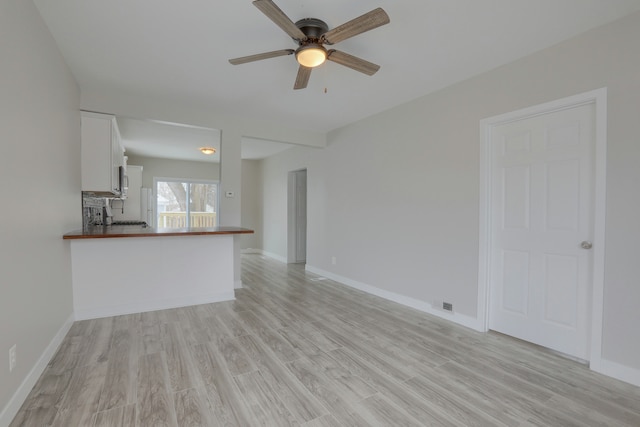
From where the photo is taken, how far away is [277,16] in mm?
1783

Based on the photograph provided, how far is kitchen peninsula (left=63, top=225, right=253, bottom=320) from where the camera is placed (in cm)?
309

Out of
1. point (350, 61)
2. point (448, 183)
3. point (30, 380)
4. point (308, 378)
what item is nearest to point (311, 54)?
point (350, 61)

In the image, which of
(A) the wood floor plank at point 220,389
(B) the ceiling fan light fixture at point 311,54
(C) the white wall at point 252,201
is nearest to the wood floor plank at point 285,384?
(A) the wood floor plank at point 220,389

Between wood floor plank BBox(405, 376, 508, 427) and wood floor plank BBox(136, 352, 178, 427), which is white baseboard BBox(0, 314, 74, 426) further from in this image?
wood floor plank BBox(405, 376, 508, 427)

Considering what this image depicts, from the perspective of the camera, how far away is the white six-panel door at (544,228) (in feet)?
7.75

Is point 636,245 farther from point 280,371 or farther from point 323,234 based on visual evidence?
point 323,234

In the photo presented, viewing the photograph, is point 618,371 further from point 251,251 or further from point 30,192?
point 251,251

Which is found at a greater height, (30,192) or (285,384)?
(30,192)

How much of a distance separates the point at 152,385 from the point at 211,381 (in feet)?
1.21

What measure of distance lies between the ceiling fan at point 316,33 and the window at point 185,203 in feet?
21.0

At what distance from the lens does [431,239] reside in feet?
11.3

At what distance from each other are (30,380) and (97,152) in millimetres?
2438

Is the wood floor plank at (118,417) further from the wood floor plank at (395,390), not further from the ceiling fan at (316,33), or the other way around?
the ceiling fan at (316,33)

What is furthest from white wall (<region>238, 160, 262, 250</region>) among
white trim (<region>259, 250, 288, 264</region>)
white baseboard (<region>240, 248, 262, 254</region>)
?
white trim (<region>259, 250, 288, 264</region>)
